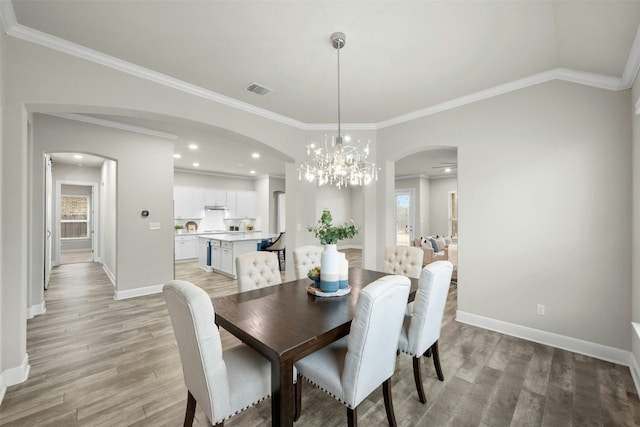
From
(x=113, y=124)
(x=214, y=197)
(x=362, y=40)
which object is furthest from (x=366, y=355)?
(x=214, y=197)

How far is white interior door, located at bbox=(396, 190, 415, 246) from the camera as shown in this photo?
962 centimetres

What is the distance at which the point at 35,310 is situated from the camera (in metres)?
3.71

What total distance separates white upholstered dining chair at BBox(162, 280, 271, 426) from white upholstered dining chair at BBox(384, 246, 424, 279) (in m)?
1.97

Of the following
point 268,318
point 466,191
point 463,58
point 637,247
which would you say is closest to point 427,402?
point 268,318

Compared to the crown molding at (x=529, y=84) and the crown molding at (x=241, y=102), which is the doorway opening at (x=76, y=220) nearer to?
the crown molding at (x=241, y=102)

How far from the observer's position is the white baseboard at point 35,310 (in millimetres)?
3594

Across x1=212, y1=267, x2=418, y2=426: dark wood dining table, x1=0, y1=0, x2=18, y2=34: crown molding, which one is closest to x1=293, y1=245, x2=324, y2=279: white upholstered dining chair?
x1=212, y1=267, x2=418, y2=426: dark wood dining table

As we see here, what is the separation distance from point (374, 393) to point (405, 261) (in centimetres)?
140

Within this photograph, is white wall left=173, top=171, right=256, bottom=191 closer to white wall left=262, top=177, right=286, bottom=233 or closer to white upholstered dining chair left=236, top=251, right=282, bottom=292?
white wall left=262, top=177, right=286, bottom=233

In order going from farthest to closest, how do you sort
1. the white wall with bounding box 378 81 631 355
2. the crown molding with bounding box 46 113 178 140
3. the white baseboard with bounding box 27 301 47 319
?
the crown molding with bounding box 46 113 178 140 → the white baseboard with bounding box 27 301 47 319 → the white wall with bounding box 378 81 631 355

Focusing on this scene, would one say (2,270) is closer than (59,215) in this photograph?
Yes

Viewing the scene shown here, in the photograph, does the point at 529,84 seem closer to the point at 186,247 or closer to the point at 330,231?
the point at 330,231

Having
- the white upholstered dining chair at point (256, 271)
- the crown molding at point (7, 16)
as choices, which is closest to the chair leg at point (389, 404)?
the white upholstered dining chair at point (256, 271)

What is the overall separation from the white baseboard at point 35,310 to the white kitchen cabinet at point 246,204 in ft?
19.0
